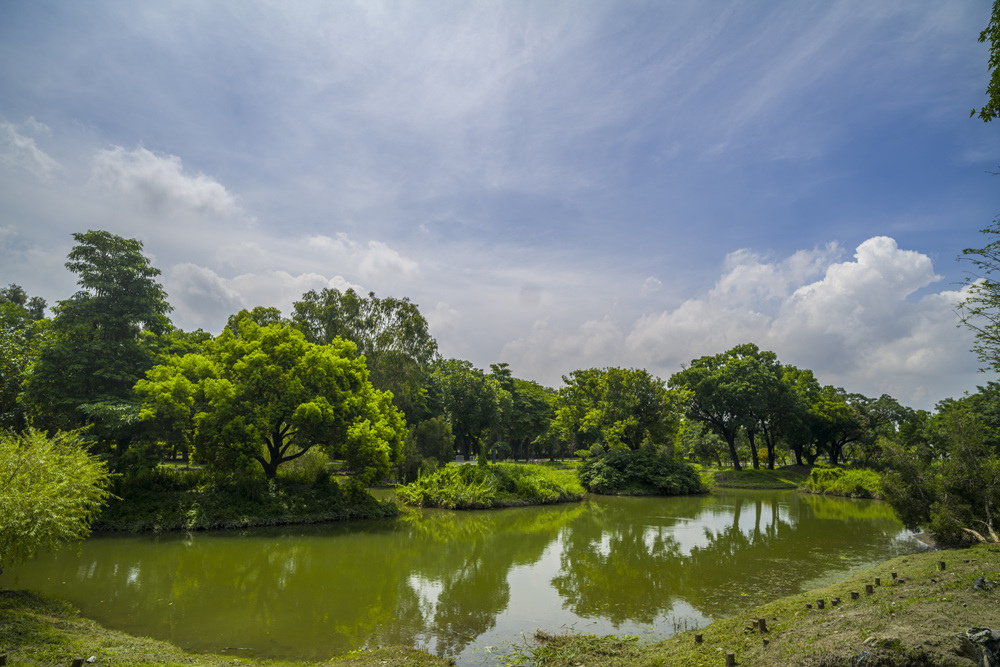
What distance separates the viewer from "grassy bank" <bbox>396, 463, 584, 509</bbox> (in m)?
24.0

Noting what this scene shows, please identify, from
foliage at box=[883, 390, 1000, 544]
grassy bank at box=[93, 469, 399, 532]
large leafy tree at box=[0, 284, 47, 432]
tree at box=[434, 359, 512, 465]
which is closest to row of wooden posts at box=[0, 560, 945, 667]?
foliage at box=[883, 390, 1000, 544]

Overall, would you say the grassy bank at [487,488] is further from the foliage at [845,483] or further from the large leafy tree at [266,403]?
the foliage at [845,483]

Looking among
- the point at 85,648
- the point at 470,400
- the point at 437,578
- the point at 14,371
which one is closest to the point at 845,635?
the point at 437,578

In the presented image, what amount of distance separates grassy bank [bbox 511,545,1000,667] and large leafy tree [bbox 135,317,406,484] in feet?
43.3

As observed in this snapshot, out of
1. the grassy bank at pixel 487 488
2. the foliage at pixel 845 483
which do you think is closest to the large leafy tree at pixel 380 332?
the grassy bank at pixel 487 488

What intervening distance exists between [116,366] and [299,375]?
7459 mm

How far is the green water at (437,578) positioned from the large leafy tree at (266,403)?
3.15 metres

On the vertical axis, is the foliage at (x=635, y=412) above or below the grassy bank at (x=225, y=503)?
above

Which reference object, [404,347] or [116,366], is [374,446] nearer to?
[116,366]

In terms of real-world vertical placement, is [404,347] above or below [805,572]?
above

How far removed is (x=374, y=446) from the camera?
1892 centimetres

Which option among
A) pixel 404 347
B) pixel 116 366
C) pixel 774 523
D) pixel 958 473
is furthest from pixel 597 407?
pixel 116 366

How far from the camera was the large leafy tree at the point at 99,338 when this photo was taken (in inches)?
722

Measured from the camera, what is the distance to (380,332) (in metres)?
37.6
